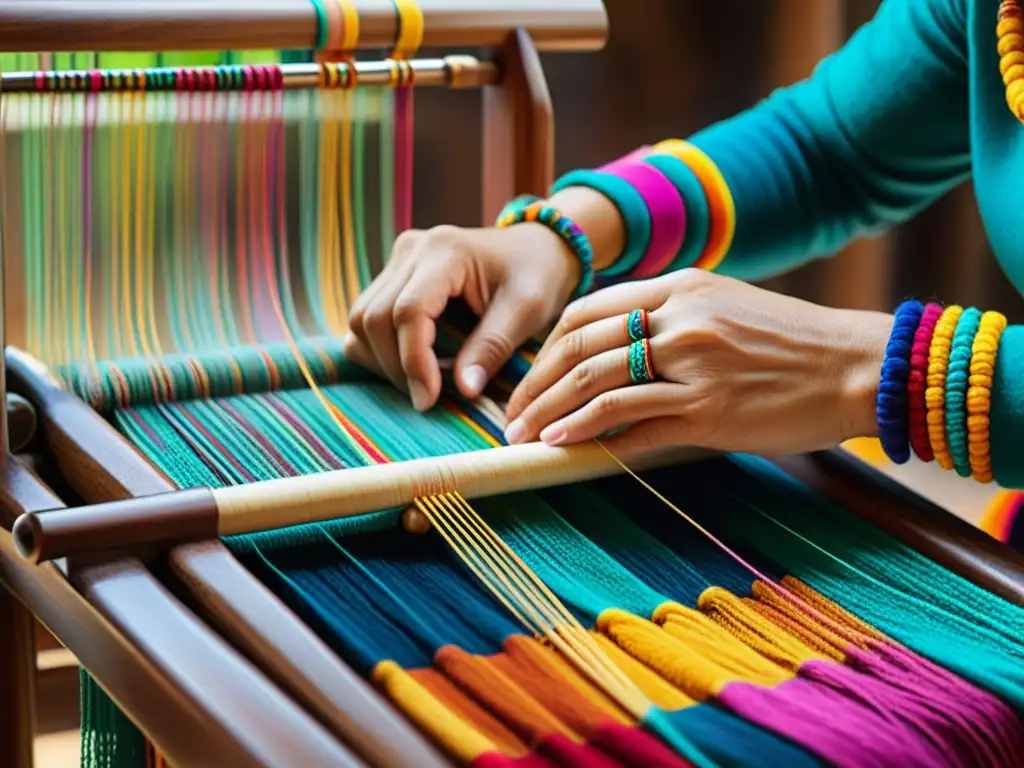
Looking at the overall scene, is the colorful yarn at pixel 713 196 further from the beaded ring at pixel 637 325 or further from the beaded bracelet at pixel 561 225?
the beaded ring at pixel 637 325

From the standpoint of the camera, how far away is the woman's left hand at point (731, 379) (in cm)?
81

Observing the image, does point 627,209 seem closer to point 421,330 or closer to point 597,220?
point 597,220

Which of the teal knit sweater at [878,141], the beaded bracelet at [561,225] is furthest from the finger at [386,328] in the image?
the teal knit sweater at [878,141]

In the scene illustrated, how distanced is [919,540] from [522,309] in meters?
0.33

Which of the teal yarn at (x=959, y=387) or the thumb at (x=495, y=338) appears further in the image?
the thumb at (x=495, y=338)

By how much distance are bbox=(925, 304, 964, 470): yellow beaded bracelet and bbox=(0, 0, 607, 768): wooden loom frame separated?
0.37 meters

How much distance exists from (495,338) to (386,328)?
3.1 inches

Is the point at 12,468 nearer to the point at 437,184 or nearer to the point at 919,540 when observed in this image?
the point at 919,540

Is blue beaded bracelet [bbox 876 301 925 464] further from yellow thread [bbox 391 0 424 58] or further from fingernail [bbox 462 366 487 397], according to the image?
yellow thread [bbox 391 0 424 58]

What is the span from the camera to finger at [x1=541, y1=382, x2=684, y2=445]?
0.81m

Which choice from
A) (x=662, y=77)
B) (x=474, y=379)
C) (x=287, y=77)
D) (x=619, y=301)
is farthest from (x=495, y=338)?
(x=662, y=77)

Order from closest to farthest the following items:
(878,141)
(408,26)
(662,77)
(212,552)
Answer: (212,552) < (408,26) < (878,141) < (662,77)

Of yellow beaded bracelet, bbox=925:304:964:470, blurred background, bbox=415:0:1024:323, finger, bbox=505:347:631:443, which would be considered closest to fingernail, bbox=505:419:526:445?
finger, bbox=505:347:631:443

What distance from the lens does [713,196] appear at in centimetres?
115
